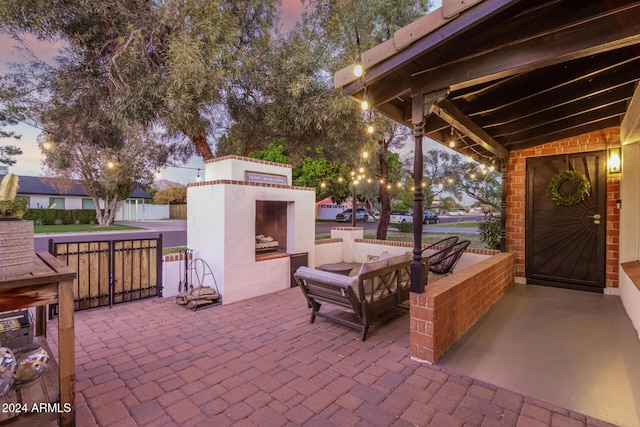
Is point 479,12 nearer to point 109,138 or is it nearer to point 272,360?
point 272,360

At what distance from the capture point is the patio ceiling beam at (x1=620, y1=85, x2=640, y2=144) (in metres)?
3.28

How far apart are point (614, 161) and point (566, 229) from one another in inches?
48.9

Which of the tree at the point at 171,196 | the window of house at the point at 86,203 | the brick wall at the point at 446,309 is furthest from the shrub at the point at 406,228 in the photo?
the window of house at the point at 86,203

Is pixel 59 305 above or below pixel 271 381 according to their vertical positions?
above

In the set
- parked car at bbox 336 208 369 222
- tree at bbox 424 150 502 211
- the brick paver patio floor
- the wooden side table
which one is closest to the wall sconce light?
the brick paver patio floor

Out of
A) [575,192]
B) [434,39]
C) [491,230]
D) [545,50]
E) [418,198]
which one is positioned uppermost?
[434,39]

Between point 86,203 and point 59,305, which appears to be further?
point 86,203

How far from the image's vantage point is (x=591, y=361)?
9.19 ft

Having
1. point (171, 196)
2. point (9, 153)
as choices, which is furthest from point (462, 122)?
point (171, 196)

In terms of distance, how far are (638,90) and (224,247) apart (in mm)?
5309

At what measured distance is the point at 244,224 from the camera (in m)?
4.89

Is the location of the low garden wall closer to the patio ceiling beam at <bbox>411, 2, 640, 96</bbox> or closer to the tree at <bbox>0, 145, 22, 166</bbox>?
the patio ceiling beam at <bbox>411, 2, 640, 96</bbox>

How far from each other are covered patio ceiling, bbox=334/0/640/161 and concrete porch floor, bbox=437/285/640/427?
239 centimetres

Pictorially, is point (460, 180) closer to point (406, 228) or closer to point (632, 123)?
point (406, 228)
